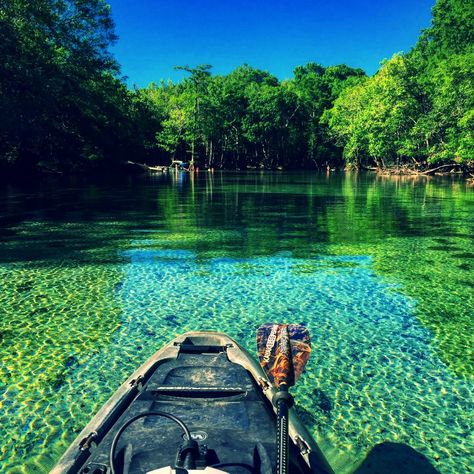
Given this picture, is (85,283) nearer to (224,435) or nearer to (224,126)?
(224,435)

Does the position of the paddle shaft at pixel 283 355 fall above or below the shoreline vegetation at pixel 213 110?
below

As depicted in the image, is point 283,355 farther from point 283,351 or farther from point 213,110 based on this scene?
point 213,110

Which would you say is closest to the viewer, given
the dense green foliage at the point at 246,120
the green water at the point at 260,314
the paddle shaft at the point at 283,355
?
the paddle shaft at the point at 283,355

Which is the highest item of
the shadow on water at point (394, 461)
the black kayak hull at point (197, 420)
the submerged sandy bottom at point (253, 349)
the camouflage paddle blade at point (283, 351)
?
the camouflage paddle blade at point (283, 351)

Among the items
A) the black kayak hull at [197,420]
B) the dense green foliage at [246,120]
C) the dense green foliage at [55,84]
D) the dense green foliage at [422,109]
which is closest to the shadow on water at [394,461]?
the black kayak hull at [197,420]

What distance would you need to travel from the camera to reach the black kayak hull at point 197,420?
10.6ft

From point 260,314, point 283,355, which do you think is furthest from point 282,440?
point 260,314

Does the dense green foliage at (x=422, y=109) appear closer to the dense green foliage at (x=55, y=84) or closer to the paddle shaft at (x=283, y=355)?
the dense green foliage at (x=55, y=84)

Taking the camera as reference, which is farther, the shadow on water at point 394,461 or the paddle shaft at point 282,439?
the shadow on water at point 394,461

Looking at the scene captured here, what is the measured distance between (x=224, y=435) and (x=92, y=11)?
5236 cm

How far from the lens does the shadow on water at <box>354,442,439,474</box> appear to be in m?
4.71

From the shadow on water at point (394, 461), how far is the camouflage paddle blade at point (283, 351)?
1.50m

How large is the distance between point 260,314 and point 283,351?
476 centimetres

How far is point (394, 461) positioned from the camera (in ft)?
16.0
